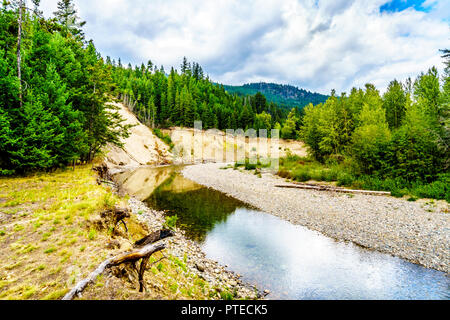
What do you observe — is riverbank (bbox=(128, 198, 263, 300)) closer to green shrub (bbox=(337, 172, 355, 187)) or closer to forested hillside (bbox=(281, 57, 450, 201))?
forested hillside (bbox=(281, 57, 450, 201))

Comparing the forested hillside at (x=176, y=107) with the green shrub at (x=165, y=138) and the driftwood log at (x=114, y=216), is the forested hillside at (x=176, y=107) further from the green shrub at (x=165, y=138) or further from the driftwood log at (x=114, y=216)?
the driftwood log at (x=114, y=216)

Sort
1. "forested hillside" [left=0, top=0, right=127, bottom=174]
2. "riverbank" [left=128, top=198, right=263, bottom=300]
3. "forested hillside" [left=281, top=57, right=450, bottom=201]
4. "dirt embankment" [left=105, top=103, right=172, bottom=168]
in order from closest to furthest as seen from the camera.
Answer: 1. "riverbank" [left=128, top=198, right=263, bottom=300]
2. "forested hillside" [left=0, top=0, right=127, bottom=174]
3. "forested hillside" [left=281, top=57, right=450, bottom=201]
4. "dirt embankment" [left=105, top=103, right=172, bottom=168]

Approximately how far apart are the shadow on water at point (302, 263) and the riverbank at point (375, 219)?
2.68 feet

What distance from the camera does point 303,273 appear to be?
8.52m

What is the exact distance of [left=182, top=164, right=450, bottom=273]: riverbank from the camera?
379 inches

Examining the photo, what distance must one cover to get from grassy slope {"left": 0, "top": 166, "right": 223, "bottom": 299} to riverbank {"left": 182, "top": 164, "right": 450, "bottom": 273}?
9040 millimetres

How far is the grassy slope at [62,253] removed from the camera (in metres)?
4.60

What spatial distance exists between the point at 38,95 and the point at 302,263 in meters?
20.6

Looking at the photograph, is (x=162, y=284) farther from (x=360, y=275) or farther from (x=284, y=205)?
(x=284, y=205)

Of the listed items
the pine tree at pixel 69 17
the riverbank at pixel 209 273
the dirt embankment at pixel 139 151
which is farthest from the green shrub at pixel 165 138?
the riverbank at pixel 209 273

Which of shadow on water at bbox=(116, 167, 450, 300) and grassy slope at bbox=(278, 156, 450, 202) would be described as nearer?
shadow on water at bbox=(116, 167, 450, 300)

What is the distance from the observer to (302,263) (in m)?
9.28

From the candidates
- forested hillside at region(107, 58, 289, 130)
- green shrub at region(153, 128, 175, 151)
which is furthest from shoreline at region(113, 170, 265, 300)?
forested hillside at region(107, 58, 289, 130)
